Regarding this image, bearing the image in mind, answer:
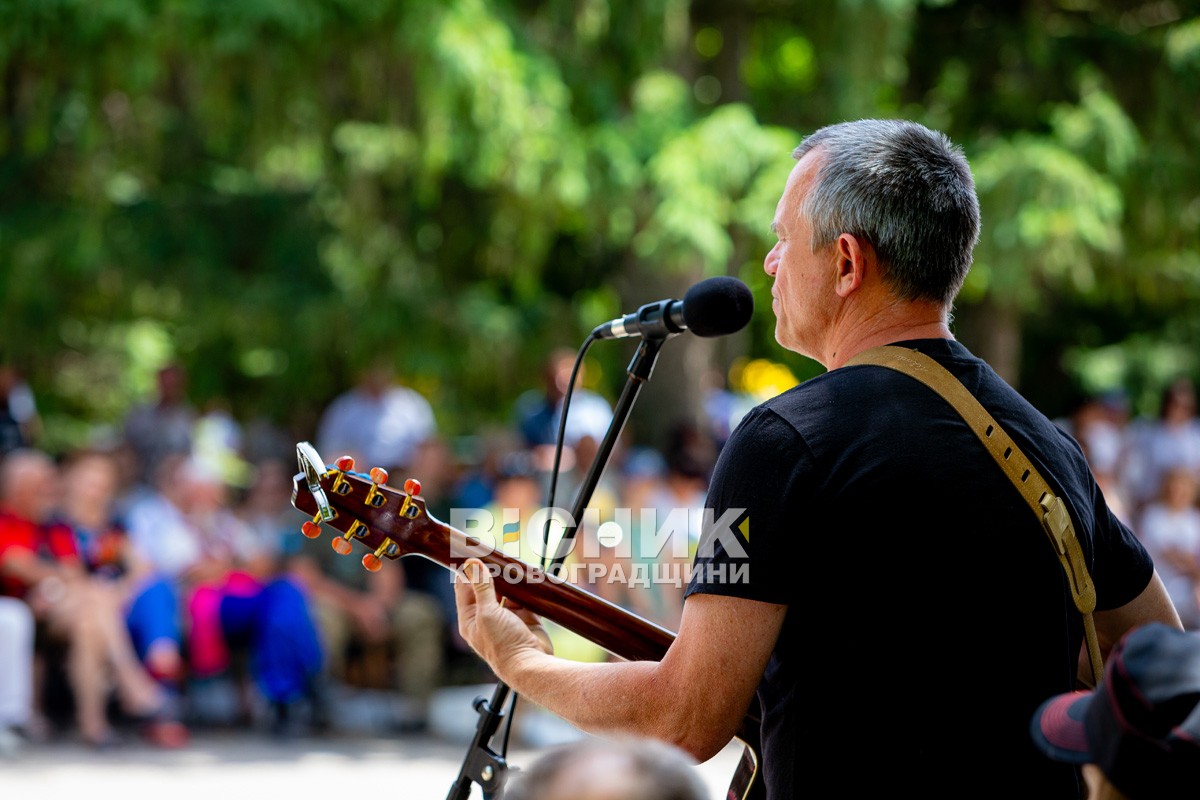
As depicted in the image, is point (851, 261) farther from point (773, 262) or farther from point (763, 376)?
point (763, 376)

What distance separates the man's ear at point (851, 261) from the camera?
188 centimetres

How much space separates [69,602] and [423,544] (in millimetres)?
5364

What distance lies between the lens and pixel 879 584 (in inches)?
69.0

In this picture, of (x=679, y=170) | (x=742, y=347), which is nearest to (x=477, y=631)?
(x=679, y=170)

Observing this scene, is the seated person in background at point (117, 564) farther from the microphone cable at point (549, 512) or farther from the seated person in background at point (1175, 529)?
the seated person in background at point (1175, 529)

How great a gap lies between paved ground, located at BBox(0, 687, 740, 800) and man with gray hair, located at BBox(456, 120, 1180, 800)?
424 centimetres

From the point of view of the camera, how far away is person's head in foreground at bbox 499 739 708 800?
4.59 feet

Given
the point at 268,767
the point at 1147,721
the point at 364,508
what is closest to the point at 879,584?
the point at 1147,721

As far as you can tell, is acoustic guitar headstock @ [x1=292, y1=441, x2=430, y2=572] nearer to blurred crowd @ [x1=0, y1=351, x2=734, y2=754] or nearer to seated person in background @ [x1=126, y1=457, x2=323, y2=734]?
blurred crowd @ [x1=0, y1=351, x2=734, y2=754]

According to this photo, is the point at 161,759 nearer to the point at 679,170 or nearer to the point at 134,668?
the point at 134,668

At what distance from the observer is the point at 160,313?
10320 mm

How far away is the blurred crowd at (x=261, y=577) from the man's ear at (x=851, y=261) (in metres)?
4.40

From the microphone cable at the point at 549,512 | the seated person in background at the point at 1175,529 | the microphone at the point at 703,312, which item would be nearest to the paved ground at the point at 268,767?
the seated person in background at the point at 1175,529

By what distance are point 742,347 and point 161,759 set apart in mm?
7634
